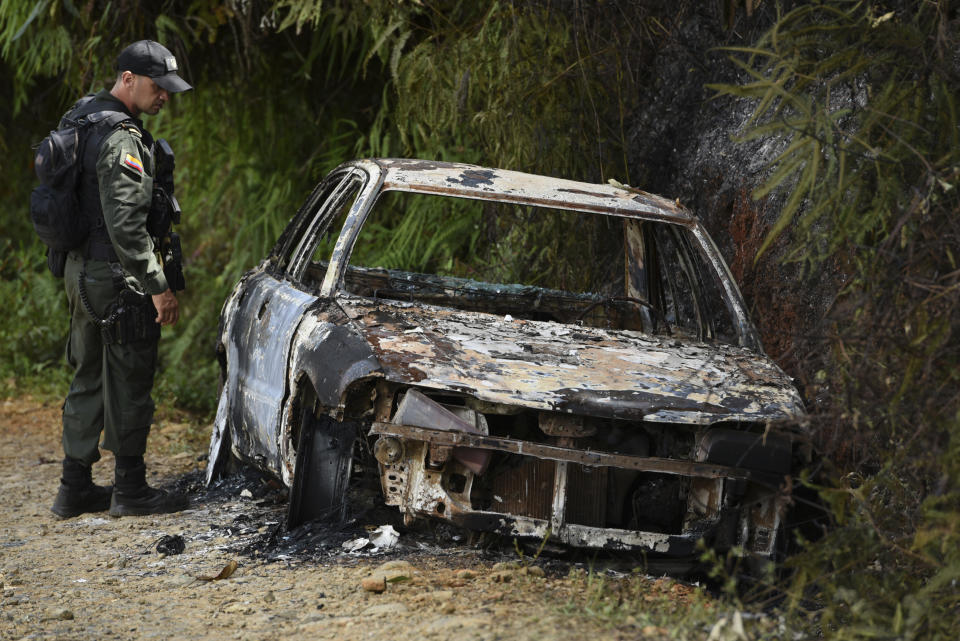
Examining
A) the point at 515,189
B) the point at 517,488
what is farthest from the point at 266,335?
the point at 517,488

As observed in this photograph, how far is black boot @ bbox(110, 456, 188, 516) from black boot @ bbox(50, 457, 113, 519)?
0.15 meters

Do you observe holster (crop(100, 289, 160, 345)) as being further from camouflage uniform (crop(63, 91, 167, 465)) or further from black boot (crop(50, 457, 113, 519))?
black boot (crop(50, 457, 113, 519))

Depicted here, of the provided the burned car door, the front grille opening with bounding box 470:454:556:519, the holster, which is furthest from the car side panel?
the front grille opening with bounding box 470:454:556:519

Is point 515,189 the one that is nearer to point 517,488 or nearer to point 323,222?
point 323,222

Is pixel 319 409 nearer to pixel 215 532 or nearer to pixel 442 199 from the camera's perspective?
pixel 215 532

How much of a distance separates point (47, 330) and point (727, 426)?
7.90 metres

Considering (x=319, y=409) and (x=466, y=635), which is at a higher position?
(x=319, y=409)

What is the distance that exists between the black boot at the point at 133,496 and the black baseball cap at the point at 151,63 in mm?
1849

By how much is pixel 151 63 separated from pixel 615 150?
320 cm

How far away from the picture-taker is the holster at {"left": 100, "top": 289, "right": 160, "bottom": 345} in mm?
5723

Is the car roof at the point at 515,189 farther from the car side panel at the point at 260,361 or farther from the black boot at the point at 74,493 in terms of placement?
the black boot at the point at 74,493

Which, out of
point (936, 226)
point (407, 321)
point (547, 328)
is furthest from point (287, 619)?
point (936, 226)

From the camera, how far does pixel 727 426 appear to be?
183 inches

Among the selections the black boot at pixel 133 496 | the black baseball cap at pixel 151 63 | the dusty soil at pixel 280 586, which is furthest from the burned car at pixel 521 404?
the black baseball cap at pixel 151 63
